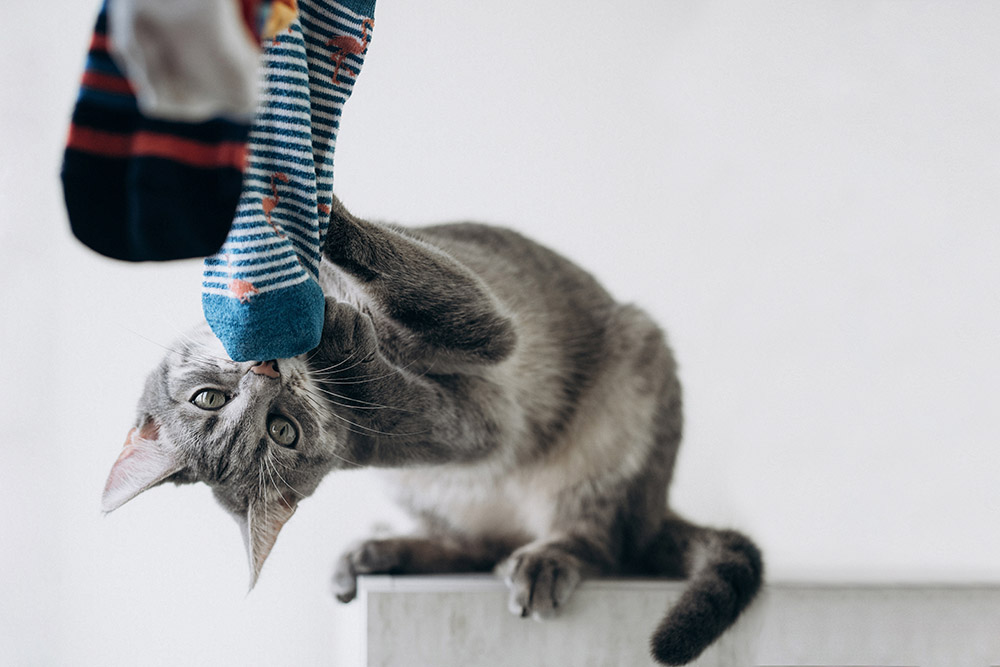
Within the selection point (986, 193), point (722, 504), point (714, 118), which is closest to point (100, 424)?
point (722, 504)

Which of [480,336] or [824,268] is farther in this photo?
[824,268]

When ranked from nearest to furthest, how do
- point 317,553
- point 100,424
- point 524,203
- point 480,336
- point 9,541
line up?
point 480,336 < point 9,541 < point 100,424 < point 317,553 < point 524,203

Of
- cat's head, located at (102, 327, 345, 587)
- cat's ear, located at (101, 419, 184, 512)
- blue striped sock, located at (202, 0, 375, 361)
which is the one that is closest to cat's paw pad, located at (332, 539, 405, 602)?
cat's head, located at (102, 327, 345, 587)

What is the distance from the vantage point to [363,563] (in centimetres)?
141

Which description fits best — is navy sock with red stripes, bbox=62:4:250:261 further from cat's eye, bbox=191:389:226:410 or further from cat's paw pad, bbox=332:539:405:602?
cat's paw pad, bbox=332:539:405:602

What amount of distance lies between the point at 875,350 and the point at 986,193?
1.51 ft

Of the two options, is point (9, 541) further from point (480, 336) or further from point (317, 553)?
point (480, 336)

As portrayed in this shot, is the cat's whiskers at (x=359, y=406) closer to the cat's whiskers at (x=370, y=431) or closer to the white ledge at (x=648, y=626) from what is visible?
the cat's whiskers at (x=370, y=431)

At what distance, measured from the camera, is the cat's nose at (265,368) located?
99 cm

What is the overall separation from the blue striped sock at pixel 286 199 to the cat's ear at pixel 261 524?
328 millimetres

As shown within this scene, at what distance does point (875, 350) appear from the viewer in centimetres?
205

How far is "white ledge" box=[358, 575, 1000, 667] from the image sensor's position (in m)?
1.22

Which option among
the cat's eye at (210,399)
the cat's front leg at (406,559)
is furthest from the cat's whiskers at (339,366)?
the cat's front leg at (406,559)

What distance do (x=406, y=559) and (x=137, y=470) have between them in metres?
0.54
